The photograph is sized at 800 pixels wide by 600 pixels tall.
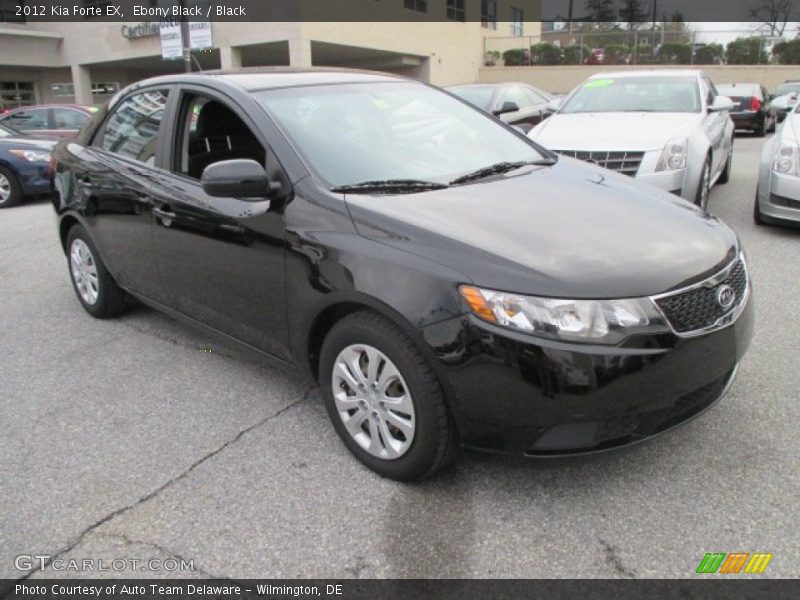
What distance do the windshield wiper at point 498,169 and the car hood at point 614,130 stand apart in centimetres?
278

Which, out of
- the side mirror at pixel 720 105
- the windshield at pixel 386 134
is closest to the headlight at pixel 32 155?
the windshield at pixel 386 134

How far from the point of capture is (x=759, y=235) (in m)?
6.57

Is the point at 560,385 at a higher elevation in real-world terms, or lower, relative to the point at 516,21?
lower

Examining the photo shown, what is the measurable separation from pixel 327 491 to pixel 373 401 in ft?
1.36

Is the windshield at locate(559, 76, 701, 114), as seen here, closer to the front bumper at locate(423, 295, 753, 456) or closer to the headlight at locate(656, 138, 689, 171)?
the headlight at locate(656, 138, 689, 171)

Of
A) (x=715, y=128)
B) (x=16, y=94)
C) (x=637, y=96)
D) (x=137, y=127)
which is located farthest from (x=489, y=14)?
(x=137, y=127)

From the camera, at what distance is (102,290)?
473 centimetres

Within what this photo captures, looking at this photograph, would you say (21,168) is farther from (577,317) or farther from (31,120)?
(577,317)

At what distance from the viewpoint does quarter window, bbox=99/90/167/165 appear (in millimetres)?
3986

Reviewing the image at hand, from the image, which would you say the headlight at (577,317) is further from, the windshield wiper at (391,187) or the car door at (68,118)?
the car door at (68,118)

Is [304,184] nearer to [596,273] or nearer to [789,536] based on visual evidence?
[596,273]

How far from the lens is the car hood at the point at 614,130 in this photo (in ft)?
20.6

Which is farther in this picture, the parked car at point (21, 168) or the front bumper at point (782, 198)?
the parked car at point (21, 168)

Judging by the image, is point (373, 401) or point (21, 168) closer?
point (373, 401)
